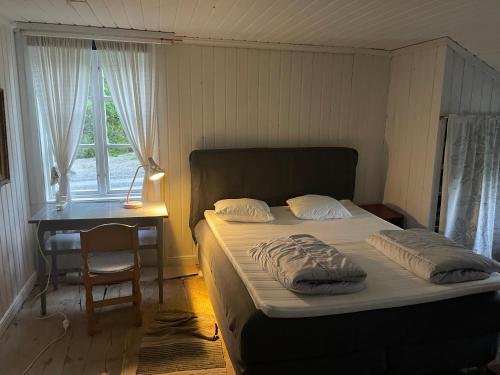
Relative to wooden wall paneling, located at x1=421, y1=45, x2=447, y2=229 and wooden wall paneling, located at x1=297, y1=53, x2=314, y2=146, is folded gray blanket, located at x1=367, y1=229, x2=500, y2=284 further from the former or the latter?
wooden wall paneling, located at x1=297, y1=53, x2=314, y2=146

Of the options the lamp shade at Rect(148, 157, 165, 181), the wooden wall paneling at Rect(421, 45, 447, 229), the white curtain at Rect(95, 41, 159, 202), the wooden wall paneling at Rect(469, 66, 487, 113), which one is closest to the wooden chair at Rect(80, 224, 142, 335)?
the lamp shade at Rect(148, 157, 165, 181)

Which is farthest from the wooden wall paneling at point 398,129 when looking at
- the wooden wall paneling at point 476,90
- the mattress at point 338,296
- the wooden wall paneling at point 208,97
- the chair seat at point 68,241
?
the chair seat at point 68,241

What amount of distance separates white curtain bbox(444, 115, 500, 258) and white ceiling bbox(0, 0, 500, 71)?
616 millimetres

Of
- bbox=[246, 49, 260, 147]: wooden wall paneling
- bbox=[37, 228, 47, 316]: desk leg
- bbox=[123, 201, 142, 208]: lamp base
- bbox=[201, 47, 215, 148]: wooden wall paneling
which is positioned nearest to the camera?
bbox=[37, 228, 47, 316]: desk leg

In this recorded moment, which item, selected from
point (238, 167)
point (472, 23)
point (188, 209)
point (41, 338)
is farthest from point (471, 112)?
point (41, 338)

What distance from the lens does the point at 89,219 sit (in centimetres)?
294

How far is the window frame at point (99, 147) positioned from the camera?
11.5ft

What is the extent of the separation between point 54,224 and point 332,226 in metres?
2.21

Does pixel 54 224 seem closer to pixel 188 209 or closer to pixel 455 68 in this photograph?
pixel 188 209

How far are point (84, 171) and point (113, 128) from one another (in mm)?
489

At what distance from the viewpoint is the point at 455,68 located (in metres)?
3.38

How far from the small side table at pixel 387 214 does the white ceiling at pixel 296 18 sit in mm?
1608

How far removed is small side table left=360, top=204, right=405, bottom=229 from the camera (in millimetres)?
3824

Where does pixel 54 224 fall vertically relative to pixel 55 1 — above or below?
below
